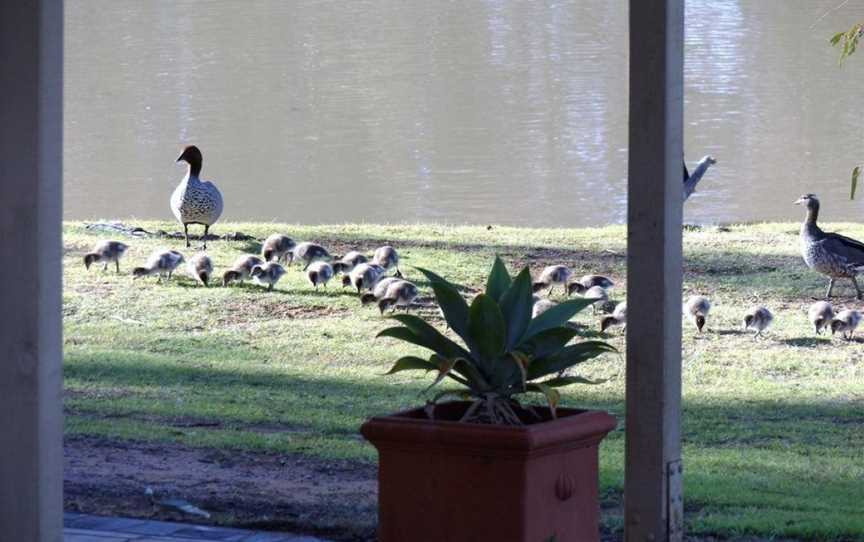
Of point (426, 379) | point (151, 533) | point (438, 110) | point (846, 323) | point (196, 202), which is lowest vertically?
point (151, 533)

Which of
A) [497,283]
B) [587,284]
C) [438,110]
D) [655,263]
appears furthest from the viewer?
[438,110]

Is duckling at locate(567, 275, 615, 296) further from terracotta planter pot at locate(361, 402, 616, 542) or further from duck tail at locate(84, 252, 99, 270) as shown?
terracotta planter pot at locate(361, 402, 616, 542)

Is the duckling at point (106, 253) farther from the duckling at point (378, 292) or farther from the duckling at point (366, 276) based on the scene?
the duckling at point (378, 292)

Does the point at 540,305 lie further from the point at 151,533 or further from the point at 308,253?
the point at 151,533

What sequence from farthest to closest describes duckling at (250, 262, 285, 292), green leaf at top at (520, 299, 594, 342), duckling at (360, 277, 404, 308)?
duckling at (250, 262, 285, 292)
duckling at (360, 277, 404, 308)
green leaf at top at (520, 299, 594, 342)

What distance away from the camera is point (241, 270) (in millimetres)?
12062

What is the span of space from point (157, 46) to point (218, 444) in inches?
1113

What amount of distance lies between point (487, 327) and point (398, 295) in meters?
6.46

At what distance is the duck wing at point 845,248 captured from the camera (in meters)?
11.5

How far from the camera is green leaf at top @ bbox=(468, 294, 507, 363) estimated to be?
183 inches

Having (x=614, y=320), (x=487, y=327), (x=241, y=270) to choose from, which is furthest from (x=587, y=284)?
(x=487, y=327)

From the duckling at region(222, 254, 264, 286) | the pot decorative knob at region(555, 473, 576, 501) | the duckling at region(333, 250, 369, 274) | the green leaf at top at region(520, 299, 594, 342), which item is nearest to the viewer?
the pot decorative knob at region(555, 473, 576, 501)

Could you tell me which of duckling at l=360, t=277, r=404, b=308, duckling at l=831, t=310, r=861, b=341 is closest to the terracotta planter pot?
duckling at l=831, t=310, r=861, b=341

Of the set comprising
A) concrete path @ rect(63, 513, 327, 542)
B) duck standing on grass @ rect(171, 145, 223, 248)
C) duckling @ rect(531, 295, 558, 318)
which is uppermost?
duck standing on grass @ rect(171, 145, 223, 248)
